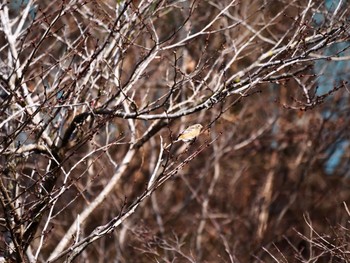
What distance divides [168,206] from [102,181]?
3341 millimetres

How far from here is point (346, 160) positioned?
42.2 feet

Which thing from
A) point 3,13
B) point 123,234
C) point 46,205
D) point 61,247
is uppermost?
point 3,13

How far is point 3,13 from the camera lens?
568 cm

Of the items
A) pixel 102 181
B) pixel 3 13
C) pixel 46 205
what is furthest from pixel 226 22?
pixel 46 205

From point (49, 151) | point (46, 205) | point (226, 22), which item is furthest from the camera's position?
Result: point (226, 22)

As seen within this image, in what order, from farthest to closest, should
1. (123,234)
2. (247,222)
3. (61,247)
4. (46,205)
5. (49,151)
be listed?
1. (247,222)
2. (123,234)
3. (61,247)
4. (49,151)
5. (46,205)

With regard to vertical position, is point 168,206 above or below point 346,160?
above

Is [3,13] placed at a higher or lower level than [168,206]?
higher

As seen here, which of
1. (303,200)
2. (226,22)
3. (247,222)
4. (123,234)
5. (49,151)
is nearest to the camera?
(49,151)

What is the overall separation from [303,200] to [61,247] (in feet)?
25.6

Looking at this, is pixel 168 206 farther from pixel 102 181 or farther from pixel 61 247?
pixel 61 247

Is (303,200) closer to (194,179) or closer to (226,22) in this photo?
(194,179)

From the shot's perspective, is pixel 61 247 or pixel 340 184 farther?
pixel 340 184

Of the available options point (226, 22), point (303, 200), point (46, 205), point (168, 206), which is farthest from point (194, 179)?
point (46, 205)
